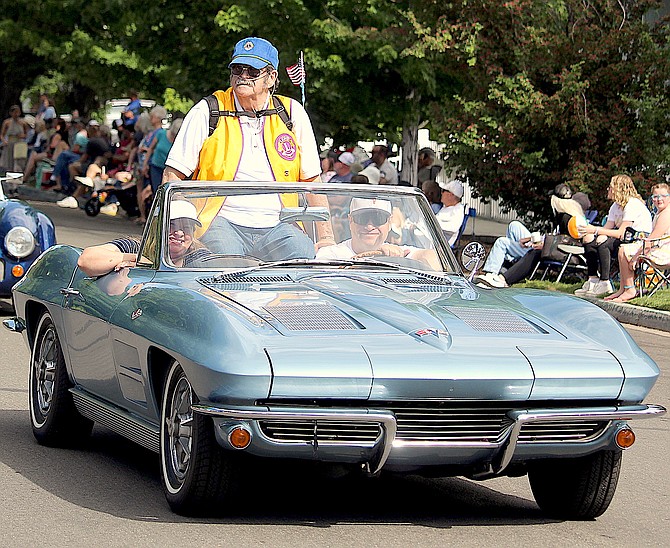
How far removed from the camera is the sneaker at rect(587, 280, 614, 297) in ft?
54.4

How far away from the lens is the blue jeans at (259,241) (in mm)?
6695

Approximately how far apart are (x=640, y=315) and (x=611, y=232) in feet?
6.81

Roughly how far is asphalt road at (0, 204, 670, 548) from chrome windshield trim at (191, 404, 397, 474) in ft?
1.38

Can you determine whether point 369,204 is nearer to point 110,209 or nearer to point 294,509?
point 294,509

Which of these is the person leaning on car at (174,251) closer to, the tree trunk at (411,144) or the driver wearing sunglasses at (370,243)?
the driver wearing sunglasses at (370,243)

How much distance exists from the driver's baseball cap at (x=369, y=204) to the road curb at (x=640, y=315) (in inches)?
299

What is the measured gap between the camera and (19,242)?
12961mm

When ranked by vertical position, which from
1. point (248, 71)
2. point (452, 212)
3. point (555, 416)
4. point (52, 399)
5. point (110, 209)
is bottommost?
point (110, 209)

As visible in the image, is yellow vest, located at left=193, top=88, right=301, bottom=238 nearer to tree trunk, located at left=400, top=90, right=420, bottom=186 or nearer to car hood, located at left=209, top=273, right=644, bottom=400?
car hood, located at left=209, top=273, right=644, bottom=400

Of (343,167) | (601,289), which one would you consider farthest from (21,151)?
(601,289)

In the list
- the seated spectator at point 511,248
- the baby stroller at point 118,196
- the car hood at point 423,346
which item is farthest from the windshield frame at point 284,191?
the baby stroller at point 118,196

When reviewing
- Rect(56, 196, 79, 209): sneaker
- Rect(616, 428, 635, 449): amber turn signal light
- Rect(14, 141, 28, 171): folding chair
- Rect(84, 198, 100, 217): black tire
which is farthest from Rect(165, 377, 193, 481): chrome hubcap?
Rect(14, 141, 28, 171): folding chair

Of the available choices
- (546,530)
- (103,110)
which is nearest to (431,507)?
(546,530)

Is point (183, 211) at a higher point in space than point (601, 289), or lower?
higher
